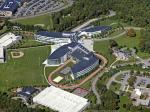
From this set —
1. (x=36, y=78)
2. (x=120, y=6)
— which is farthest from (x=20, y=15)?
(x=36, y=78)

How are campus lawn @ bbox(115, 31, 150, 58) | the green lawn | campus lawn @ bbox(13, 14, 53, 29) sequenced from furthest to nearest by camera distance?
campus lawn @ bbox(13, 14, 53, 29) < campus lawn @ bbox(115, 31, 150, 58) < the green lawn

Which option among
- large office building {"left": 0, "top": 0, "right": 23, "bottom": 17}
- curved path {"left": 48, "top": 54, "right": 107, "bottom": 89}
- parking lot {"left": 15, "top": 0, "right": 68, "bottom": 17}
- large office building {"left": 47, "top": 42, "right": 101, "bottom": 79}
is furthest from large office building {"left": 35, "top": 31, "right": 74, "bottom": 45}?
large office building {"left": 0, "top": 0, "right": 23, "bottom": 17}

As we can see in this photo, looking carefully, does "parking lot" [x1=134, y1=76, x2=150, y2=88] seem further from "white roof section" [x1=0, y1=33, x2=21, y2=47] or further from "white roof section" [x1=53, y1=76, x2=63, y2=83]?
"white roof section" [x1=0, y1=33, x2=21, y2=47]

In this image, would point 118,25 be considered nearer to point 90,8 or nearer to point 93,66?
point 90,8

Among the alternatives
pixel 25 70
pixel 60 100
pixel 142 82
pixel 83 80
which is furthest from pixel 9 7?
pixel 142 82

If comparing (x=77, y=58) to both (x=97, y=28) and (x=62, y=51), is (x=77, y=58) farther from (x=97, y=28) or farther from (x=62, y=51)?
(x=97, y=28)

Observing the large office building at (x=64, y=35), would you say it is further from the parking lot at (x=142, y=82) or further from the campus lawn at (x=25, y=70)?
the parking lot at (x=142, y=82)
